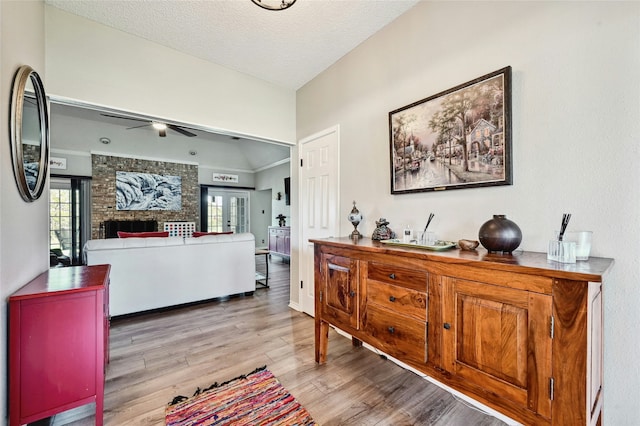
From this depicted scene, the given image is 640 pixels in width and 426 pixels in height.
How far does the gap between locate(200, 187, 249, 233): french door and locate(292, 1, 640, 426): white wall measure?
298 inches

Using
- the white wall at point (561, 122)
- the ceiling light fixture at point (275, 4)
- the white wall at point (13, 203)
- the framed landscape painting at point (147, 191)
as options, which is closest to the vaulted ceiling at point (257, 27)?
the ceiling light fixture at point (275, 4)

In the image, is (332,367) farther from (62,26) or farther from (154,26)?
(62,26)

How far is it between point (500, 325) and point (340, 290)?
1059mm

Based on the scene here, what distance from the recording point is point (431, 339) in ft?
4.59

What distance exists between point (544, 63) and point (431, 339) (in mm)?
1605

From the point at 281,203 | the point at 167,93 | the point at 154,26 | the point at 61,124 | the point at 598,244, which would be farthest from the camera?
the point at 281,203

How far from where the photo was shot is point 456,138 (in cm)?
178

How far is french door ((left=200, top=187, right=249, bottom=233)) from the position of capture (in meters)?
8.41

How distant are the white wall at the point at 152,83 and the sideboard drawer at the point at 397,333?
2506 millimetres

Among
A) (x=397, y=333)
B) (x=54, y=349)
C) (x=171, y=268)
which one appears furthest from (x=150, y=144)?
(x=397, y=333)

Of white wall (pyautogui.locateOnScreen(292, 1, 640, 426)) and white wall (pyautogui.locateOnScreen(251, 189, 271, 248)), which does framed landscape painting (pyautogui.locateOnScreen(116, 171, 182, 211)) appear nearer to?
white wall (pyautogui.locateOnScreen(251, 189, 271, 248))

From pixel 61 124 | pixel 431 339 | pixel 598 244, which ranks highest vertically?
pixel 61 124

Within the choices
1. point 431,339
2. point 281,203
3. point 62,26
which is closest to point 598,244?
point 431,339

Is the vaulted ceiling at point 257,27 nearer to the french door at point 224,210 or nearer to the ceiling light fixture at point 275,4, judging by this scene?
the ceiling light fixture at point 275,4
